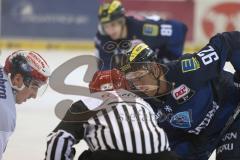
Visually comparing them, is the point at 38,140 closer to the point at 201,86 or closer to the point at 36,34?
the point at 201,86

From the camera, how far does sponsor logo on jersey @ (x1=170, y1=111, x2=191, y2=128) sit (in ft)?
13.6

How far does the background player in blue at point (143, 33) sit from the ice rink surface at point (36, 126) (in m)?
0.62

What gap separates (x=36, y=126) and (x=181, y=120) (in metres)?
2.37

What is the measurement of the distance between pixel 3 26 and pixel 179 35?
21.2 ft

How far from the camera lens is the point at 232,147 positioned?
13.6 ft

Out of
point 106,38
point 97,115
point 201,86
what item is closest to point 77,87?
point 201,86

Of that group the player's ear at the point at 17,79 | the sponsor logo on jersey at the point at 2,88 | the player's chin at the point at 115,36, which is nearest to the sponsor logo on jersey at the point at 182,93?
the player's ear at the point at 17,79

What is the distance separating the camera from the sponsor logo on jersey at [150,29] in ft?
21.3

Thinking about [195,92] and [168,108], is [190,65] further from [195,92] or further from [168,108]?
[168,108]

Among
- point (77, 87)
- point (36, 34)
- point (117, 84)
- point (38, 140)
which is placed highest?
point (117, 84)

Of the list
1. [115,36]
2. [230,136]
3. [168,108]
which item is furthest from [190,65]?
[115,36]

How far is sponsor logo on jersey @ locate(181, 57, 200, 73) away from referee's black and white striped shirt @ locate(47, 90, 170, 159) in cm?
64

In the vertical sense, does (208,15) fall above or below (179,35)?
below

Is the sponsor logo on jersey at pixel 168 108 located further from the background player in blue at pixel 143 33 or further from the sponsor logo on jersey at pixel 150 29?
the sponsor logo on jersey at pixel 150 29
